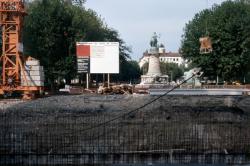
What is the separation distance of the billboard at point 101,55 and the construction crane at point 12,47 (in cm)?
1010

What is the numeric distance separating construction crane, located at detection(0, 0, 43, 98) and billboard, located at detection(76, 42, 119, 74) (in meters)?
10.1

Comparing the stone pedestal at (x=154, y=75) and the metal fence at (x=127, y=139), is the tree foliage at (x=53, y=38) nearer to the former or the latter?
the stone pedestal at (x=154, y=75)

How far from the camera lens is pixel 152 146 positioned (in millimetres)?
16141

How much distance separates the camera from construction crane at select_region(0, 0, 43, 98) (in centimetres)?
4000

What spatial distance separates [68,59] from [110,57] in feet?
40.1

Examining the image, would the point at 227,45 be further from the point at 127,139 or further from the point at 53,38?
the point at 127,139

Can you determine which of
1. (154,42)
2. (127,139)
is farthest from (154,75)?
(127,139)

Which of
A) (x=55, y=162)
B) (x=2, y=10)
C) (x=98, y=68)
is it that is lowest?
(x=55, y=162)

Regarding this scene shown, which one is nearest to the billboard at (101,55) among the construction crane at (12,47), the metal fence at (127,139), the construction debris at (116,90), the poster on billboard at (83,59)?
the poster on billboard at (83,59)

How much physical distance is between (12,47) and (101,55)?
11328mm

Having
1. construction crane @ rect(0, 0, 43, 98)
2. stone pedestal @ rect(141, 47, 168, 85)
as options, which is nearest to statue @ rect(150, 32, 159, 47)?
stone pedestal @ rect(141, 47, 168, 85)

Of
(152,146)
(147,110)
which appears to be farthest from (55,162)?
(147,110)

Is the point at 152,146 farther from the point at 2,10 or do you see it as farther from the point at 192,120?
the point at 2,10

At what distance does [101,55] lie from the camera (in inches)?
2005
